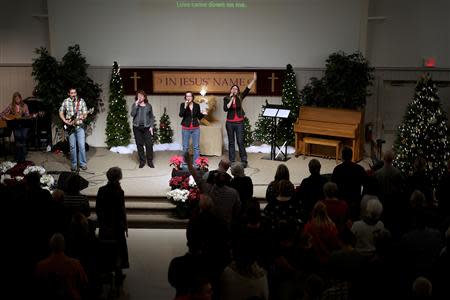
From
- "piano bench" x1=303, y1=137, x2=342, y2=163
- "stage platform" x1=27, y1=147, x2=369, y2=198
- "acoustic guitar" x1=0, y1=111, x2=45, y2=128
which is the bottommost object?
"stage platform" x1=27, y1=147, x2=369, y2=198

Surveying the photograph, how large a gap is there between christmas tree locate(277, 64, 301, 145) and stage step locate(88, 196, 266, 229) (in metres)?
3.44

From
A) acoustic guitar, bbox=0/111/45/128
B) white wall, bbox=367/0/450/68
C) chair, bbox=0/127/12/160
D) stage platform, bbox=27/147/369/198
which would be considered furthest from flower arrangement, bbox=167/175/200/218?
white wall, bbox=367/0/450/68

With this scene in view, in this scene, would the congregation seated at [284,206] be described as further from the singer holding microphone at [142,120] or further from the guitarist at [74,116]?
the guitarist at [74,116]

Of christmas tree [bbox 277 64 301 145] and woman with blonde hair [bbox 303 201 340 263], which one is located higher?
christmas tree [bbox 277 64 301 145]

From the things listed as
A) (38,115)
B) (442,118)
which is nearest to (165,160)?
(38,115)

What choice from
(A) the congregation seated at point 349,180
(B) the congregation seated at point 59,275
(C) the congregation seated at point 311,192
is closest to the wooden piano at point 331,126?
(A) the congregation seated at point 349,180

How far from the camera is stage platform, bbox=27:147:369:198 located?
11000mm

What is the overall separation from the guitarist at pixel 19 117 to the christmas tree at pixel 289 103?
5.12 m

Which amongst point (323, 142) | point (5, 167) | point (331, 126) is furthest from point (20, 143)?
point (331, 126)

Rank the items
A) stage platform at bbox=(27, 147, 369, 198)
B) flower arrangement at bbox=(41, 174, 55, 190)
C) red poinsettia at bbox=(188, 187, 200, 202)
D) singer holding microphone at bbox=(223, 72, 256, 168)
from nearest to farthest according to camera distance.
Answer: red poinsettia at bbox=(188, 187, 200, 202), flower arrangement at bbox=(41, 174, 55, 190), stage platform at bbox=(27, 147, 369, 198), singer holding microphone at bbox=(223, 72, 256, 168)

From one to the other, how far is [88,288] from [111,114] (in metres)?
8.30

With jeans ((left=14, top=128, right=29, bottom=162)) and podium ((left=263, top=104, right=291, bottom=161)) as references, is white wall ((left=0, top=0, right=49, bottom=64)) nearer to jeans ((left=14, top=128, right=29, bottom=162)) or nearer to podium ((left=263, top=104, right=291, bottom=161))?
jeans ((left=14, top=128, right=29, bottom=162))

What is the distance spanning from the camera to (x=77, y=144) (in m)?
12.0

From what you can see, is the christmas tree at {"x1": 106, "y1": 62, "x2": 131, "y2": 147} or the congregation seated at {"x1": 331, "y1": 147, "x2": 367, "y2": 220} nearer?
the congregation seated at {"x1": 331, "y1": 147, "x2": 367, "y2": 220}
